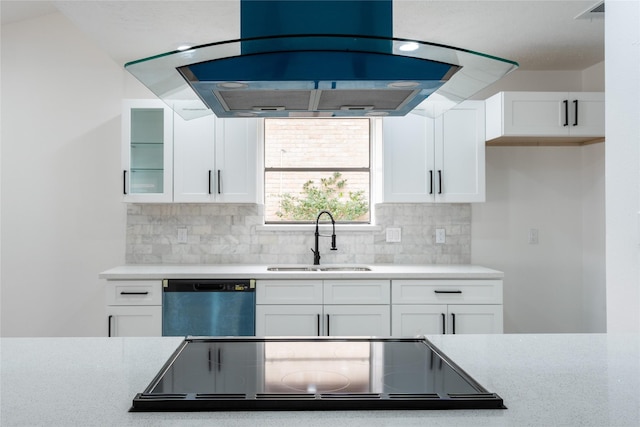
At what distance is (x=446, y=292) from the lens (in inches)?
137

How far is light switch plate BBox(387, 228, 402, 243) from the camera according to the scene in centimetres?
411

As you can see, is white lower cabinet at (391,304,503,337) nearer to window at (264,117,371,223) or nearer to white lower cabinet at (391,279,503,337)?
white lower cabinet at (391,279,503,337)

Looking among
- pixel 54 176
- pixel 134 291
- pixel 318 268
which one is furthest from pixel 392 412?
pixel 54 176

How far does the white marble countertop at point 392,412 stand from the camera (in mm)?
1026

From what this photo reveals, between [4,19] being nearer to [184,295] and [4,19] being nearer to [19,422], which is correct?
[184,295]

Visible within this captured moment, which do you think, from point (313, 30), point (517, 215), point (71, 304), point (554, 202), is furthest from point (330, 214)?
point (313, 30)

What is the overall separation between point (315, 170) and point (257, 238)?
713mm

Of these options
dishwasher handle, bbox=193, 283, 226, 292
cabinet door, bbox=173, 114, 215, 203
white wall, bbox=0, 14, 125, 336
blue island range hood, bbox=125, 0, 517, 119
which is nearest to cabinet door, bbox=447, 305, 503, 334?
dishwasher handle, bbox=193, 283, 226, 292

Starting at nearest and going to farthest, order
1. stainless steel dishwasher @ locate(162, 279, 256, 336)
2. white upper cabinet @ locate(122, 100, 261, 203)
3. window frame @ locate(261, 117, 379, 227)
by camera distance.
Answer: stainless steel dishwasher @ locate(162, 279, 256, 336), white upper cabinet @ locate(122, 100, 261, 203), window frame @ locate(261, 117, 379, 227)

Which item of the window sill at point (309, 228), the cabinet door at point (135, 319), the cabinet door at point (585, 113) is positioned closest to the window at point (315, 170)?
the window sill at point (309, 228)

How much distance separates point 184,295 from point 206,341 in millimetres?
1782

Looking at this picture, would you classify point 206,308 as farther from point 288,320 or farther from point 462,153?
point 462,153

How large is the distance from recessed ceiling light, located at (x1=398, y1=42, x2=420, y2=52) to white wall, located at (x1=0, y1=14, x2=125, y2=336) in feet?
10.8

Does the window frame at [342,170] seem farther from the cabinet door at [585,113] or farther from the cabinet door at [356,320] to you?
the cabinet door at [585,113]
